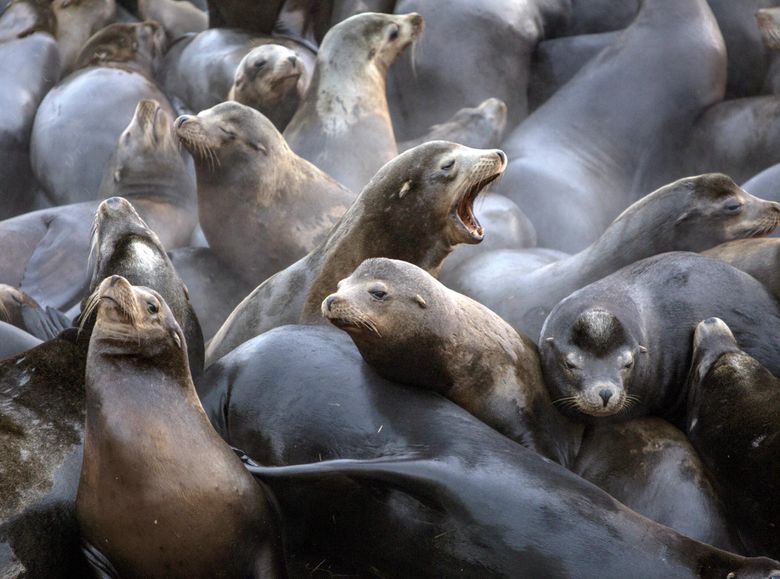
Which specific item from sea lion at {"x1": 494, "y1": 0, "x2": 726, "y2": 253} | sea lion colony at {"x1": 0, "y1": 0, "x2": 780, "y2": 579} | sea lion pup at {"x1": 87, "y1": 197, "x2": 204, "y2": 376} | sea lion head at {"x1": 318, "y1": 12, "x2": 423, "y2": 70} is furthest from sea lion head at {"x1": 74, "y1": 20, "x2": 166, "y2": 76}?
sea lion pup at {"x1": 87, "y1": 197, "x2": 204, "y2": 376}

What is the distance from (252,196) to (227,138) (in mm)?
314

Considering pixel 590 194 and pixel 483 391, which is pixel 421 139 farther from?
pixel 483 391

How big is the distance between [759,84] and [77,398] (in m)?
5.22

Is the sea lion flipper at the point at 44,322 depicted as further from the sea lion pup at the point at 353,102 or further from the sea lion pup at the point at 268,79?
the sea lion pup at the point at 268,79

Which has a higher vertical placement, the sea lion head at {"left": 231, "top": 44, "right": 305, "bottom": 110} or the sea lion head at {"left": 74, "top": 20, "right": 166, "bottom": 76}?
the sea lion head at {"left": 231, "top": 44, "right": 305, "bottom": 110}

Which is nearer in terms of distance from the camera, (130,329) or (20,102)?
(130,329)

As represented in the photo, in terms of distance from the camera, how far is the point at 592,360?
15.0 ft

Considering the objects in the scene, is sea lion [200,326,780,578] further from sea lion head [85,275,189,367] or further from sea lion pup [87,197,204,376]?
sea lion pup [87,197,204,376]

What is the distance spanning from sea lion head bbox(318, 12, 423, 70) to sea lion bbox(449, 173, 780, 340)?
2605 mm

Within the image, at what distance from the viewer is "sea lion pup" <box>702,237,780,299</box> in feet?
16.3

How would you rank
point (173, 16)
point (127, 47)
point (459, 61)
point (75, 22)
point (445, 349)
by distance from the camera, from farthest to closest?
point (173, 16) < point (75, 22) < point (127, 47) < point (459, 61) < point (445, 349)

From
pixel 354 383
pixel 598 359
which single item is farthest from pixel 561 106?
pixel 354 383

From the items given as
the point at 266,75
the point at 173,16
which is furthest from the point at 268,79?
the point at 173,16

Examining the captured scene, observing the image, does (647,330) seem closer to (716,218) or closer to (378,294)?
(716,218)
